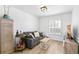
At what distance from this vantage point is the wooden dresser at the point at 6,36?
1.65 metres

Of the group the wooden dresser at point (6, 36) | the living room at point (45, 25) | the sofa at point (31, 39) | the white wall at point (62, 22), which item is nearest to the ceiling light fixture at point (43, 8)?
the living room at point (45, 25)

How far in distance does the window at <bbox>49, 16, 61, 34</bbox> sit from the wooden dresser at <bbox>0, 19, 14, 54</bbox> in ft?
2.71

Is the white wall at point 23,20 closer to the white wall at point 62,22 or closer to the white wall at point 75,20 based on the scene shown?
the white wall at point 62,22

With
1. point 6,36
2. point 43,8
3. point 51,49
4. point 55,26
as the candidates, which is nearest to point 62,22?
point 55,26

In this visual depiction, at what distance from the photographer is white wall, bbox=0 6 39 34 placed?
162cm

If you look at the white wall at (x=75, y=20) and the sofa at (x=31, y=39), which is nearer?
the white wall at (x=75, y=20)

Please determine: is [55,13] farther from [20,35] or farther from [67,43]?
[20,35]

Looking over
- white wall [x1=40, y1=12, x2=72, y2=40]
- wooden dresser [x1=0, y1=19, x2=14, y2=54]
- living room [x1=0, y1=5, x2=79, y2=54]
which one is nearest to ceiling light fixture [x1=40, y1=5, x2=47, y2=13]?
living room [x1=0, y1=5, x2=79, y2=54]

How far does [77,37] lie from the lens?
1631 millimetres

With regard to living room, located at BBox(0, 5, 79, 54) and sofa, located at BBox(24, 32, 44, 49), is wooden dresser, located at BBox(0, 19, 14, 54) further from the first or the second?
sofa, located at BBox(24, 32, 44, 49)

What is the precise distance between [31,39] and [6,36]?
1.69 feet

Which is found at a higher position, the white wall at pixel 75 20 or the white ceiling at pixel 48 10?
the white ceiling at pixel 48 10

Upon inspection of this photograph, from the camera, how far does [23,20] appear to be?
5.56 feet

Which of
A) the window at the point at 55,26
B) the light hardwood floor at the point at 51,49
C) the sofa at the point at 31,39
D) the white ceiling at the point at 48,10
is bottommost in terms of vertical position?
the light hardwood floor at the point at 51,49
